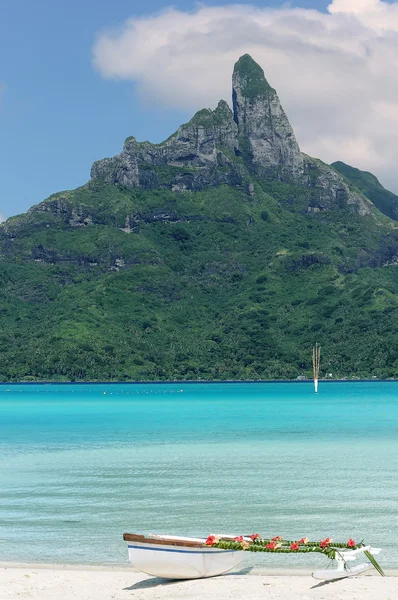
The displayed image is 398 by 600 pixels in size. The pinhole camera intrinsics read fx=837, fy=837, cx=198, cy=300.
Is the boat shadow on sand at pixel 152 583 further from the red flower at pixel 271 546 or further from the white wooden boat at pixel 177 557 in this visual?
the red flower at pixel 271 546

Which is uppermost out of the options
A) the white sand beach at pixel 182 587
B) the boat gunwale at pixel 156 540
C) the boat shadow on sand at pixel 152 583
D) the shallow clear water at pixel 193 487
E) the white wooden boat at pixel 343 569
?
the boat gunwale at pixel 156 540

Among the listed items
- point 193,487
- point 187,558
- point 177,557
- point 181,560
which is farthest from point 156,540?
point 193,487

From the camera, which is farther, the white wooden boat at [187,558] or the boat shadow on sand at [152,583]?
the boat shadow on sand at [152,583]

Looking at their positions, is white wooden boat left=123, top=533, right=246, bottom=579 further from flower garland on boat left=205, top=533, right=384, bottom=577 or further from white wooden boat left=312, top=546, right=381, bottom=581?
white wooden boat left=312, top=546, right=381, bottom=581

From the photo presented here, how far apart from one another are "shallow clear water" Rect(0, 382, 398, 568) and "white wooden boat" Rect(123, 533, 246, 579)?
10.2 ft

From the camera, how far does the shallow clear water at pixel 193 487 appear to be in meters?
28.5

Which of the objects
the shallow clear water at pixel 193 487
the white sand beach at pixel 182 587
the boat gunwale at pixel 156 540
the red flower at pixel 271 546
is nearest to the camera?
the white sand beach at pixel 182 587

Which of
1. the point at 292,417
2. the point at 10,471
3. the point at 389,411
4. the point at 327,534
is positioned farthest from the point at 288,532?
the point at 389,411

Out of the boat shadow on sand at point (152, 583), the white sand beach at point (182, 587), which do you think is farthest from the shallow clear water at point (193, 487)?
the boat shadow on sand at point (152, 583)

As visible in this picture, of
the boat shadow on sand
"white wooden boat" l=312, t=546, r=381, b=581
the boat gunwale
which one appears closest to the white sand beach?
the boat shadow on sand

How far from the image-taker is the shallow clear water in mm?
28469

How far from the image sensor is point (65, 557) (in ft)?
85.0

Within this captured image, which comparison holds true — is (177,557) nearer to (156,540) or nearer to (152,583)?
(156,540)

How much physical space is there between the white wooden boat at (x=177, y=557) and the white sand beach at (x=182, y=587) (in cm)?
27
